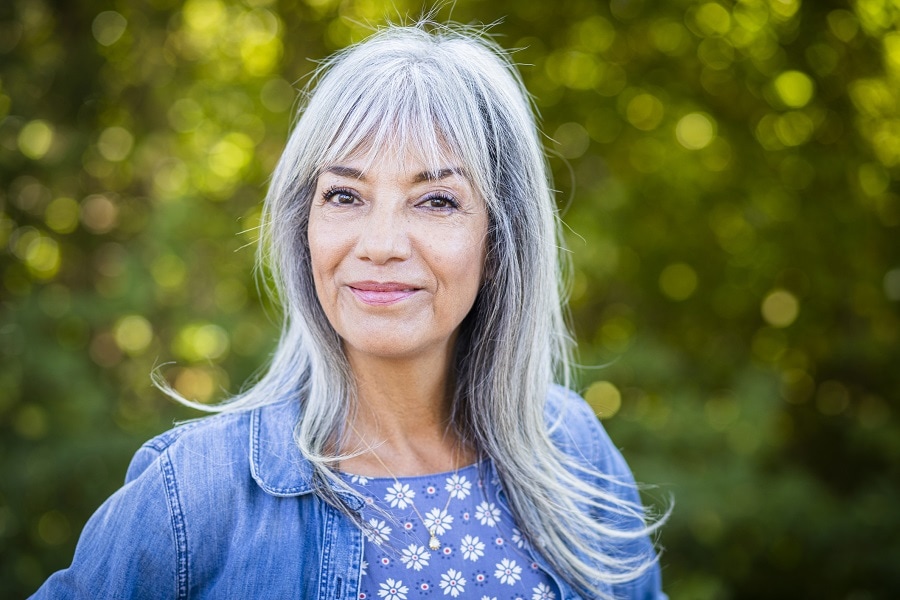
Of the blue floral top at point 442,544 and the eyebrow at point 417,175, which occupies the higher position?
the eyebrow at point 417,175

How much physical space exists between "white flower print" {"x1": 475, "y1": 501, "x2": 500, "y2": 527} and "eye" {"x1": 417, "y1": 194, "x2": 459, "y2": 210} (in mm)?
668

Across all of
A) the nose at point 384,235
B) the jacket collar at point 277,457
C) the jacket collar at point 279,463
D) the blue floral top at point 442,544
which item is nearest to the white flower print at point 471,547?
the blue floral top at point 442,544

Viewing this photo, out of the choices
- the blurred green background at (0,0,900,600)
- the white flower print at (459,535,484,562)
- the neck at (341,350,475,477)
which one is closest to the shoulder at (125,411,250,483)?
the neck at (341,350,475,477)

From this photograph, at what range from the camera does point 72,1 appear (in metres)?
3.68

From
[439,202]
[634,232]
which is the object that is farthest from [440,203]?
[634,232]

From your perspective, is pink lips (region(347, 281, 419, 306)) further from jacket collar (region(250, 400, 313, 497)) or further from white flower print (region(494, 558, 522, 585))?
white flower print (region(494, 558, 522, 585))

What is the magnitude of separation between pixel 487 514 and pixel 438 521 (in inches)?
5.1

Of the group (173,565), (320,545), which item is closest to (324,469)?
(320,545)

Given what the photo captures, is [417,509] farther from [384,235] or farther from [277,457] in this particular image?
[384,235]

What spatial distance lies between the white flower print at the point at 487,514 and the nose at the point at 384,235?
593mm

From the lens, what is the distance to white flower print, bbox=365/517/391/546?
5.35ft

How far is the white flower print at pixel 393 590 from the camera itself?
62.4 inches

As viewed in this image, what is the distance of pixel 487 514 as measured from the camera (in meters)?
1.77

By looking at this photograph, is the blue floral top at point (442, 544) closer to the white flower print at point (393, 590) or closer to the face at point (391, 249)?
the white flower print at point (393, 590)
